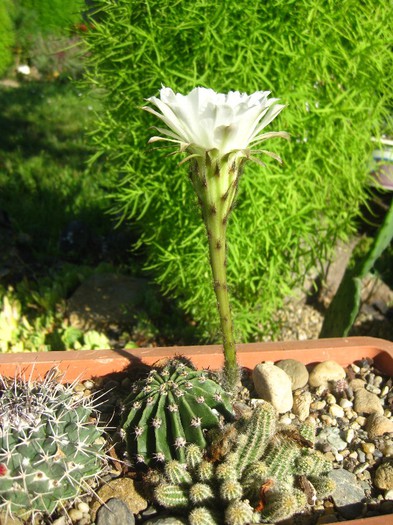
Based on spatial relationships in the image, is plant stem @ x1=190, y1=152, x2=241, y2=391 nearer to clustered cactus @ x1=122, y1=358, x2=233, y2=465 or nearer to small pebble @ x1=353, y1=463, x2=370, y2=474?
clustered cactus @ x1=122, y1=358, x2=233, y2=465

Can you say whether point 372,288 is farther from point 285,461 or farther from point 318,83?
point 285,461

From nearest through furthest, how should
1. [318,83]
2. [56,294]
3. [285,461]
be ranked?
[285,461] < [318,83] < [56,294]

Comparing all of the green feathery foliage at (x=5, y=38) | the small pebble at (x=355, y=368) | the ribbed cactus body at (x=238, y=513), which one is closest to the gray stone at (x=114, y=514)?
the ribbed cactus body at (x=238, y=513)

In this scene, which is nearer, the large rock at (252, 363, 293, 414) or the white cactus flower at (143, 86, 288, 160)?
the white cactus flower at (143, 86, 288, 160)

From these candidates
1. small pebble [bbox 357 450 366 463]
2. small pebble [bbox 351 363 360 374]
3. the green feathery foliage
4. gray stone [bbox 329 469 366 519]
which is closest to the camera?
gray stone [bbox 329 469 366 519]

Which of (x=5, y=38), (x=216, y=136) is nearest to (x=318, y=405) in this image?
(x=216, y=136)

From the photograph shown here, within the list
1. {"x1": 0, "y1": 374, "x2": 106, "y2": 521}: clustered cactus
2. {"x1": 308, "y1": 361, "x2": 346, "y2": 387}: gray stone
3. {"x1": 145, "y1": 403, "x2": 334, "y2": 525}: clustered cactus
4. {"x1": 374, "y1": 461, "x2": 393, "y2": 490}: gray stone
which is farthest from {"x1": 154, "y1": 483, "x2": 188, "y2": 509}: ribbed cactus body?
{"x1": 308, "y1": 361, "x2": 346, "y2": 387}: gray stone

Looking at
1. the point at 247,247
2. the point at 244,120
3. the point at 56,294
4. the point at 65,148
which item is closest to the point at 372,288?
the point at 247,247

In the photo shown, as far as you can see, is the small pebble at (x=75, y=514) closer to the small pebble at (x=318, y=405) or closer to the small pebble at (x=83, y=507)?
the small pebble at (x=83, y=507)
